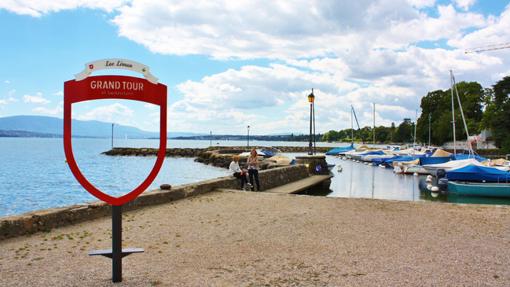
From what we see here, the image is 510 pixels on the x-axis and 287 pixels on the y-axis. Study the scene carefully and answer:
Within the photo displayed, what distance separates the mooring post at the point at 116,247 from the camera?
16.5 ft

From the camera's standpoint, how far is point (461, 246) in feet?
22.8

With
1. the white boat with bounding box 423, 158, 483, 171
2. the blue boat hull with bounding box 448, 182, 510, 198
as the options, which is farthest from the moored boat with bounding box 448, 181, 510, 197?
the white boat with bounding box 423, 158, 483, 171

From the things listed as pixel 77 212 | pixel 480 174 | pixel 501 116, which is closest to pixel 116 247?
pixel 77 212

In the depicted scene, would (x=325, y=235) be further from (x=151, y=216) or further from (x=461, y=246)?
(x=151, y=216)

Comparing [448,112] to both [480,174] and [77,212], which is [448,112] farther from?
[77,212]

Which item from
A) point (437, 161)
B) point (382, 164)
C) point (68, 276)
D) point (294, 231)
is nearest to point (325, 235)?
point (294, 231)

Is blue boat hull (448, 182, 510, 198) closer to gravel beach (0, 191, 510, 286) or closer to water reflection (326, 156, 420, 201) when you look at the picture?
water reflection (326, 156, 420, 201)

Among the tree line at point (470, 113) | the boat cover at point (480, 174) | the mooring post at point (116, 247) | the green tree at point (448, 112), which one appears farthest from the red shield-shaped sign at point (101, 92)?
the green tree at point (448, 112)

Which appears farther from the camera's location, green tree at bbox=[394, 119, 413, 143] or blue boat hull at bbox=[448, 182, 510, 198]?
green tree at bbox=[394, 119, 413, 143]

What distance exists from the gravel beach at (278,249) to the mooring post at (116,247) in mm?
138

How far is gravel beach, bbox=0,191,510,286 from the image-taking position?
5.23 m

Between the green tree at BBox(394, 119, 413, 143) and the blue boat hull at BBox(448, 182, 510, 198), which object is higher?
the green tree at BBox(394, 119, 413, 143)

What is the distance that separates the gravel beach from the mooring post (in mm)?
138

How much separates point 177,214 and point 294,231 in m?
2.91
